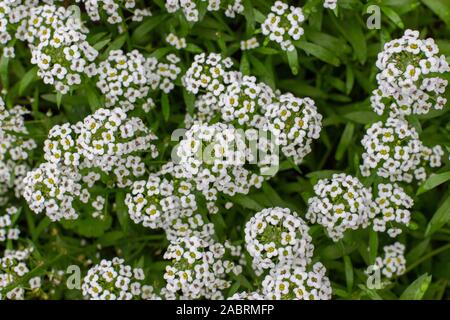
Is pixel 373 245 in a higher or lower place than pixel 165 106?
lower

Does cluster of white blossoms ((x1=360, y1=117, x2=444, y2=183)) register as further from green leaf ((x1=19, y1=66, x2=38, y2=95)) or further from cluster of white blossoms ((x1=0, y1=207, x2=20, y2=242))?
cluster of white blossoms ((x1=0, y1=207, x2=20, y2=242))

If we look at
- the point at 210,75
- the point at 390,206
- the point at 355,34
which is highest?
the point at 355,34

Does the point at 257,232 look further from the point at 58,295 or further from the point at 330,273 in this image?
the point at 58,295

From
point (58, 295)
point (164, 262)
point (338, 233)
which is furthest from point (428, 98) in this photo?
point (58, 295)

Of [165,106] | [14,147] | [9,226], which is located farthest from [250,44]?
[9,226]

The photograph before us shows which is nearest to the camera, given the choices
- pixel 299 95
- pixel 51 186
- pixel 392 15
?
pixel 51 186

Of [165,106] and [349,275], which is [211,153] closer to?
[165,106]
